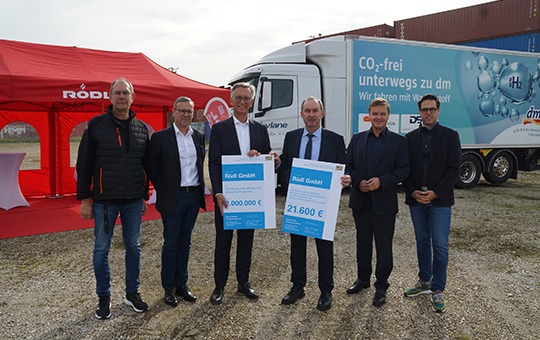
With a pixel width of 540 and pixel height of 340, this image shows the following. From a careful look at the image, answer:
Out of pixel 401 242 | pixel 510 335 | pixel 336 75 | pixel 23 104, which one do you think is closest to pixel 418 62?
pixel 336 75

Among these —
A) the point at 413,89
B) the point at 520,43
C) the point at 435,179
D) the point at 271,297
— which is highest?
the point at 520,43

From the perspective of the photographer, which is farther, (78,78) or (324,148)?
(78,78)

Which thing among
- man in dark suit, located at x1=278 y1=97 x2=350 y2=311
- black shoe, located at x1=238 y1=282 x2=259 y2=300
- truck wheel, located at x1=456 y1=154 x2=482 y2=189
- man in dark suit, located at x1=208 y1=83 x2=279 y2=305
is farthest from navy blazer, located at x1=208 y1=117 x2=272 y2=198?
truck wheel, located at x1=456 y1=154 x2=482 y2=189

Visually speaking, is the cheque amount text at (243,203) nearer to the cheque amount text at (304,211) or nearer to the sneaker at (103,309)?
the cheque amount text at (304,211)

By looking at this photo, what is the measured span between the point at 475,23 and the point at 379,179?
15.9 m

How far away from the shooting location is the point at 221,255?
3381mm

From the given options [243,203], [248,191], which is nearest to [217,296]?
[243,203]

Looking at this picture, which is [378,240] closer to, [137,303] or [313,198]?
[313,198]

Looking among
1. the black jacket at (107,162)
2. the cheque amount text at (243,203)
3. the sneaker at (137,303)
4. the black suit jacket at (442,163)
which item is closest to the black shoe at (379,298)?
the black suit jacket at (442,163)

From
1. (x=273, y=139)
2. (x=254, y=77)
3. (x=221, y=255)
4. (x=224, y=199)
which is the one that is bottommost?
(x=221, y=255)

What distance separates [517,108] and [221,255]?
946 cm

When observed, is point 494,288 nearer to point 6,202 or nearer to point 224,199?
point 224,199

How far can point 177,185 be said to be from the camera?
3209 mm

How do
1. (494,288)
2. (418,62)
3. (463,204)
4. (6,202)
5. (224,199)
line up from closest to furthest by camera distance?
(224,199)
(494,288)
(6,202)
(463,204)
(418,62)
